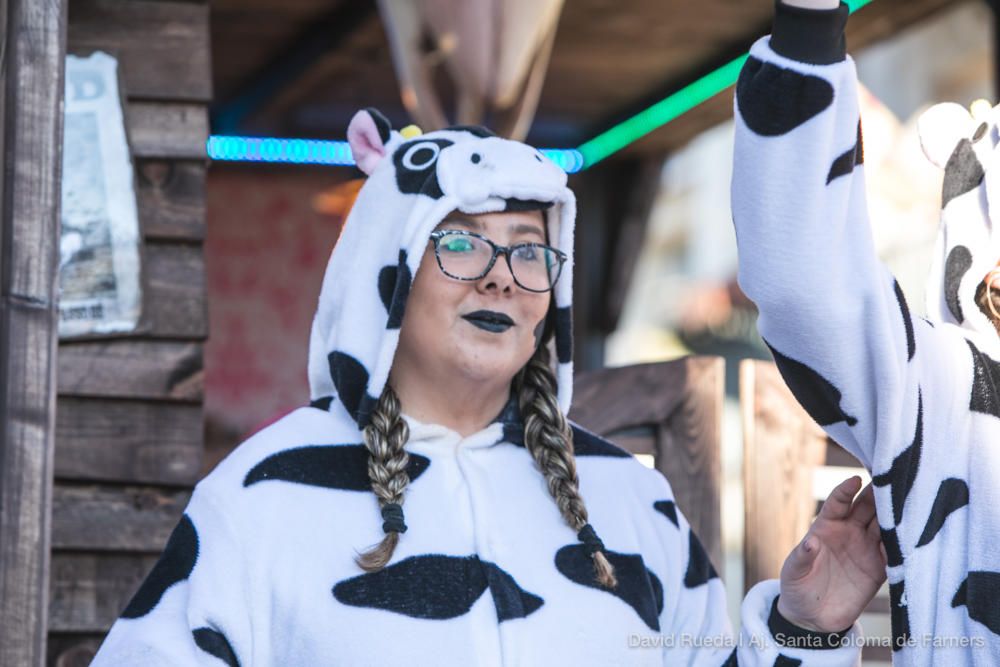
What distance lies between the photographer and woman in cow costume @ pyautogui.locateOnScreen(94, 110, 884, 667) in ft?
6.05

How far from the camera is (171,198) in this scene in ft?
9.25

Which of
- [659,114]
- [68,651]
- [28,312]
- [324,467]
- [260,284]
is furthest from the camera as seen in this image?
[260,284]

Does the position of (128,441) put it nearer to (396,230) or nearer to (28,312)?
(396,230)

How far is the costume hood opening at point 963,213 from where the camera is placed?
4.89 feet

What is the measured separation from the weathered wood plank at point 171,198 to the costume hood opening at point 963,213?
169 centimetres

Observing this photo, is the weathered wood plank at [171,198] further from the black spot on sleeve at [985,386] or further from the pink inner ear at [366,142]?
the black spot on sleeve at [985,386]

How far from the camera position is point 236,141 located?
6.11m

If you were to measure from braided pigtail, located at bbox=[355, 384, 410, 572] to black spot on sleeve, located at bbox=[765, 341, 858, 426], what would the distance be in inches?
29.4

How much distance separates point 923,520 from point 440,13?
10.2ft

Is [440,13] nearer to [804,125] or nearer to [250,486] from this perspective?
[250,486]

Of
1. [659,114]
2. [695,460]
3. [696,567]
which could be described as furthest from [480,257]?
[659,114]

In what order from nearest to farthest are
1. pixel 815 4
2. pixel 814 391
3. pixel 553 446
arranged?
pixel 815 4 < pixel 814 391 < pixel 553 446

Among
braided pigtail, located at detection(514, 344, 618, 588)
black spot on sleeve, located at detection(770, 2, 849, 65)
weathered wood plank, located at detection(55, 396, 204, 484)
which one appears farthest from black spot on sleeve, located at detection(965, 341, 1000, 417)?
weathered wood plank, located at detection(55, 396, 204, 484)

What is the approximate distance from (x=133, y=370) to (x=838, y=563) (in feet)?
5.53
